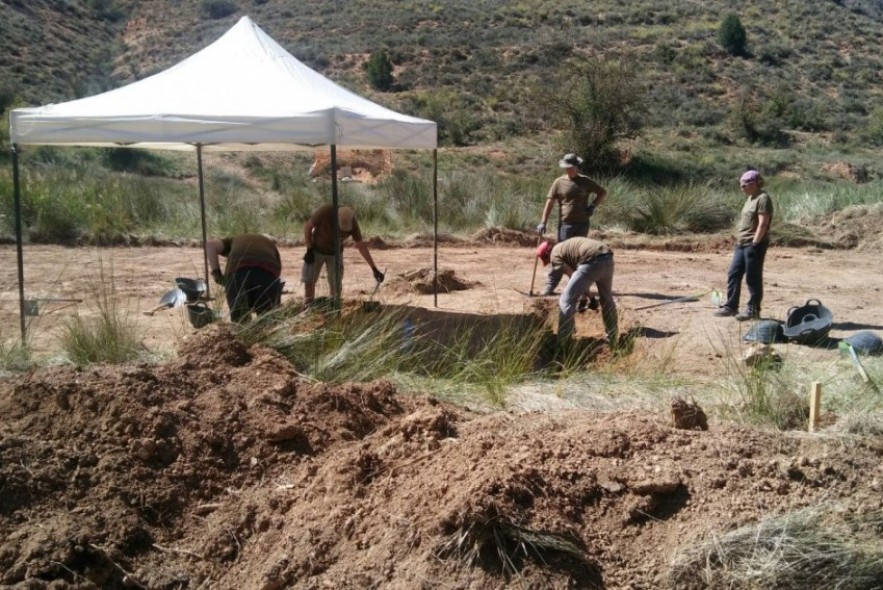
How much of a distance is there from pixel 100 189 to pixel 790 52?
140 ft

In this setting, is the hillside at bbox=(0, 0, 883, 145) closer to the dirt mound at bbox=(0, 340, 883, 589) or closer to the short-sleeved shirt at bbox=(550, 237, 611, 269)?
the short-sleeved shirt at bbox=(550, 237, 611, 269)

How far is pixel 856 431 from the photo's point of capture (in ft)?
15.6

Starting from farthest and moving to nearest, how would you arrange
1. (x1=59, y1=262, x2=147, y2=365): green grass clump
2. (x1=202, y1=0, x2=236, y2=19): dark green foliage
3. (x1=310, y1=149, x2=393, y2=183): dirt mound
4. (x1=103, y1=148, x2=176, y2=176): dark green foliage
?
1. (x1=202, y1=0, x2=236, y2=19): dark green foliage
2. (x1=310, y1=149, x2=393, y2=183): dirt mound
3. (x1=103, y1=148, x2=176, y2=176): dark green foliage
4. (x1=59, y1=262, x2=147, y2=365): green grass clump

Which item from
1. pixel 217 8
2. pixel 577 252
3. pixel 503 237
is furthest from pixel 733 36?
pixel 577 252

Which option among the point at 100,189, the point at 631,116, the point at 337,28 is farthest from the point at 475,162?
the point at 337,28

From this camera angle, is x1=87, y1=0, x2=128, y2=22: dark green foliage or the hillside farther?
x1=87, y1=0, x2=128, y2=22: dark green foliage

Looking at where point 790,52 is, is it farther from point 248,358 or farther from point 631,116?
point 248,358

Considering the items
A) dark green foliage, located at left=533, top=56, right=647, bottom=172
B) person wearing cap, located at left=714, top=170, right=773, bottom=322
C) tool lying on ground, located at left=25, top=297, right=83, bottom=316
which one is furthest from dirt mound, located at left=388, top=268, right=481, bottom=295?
dark green foliage, located at left=533, top=56, right=647, bottom=172

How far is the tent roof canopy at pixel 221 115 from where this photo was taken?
7164 mm

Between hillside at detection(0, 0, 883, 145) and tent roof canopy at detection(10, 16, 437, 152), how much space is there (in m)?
28.0

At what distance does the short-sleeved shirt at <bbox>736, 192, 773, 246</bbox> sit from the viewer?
354 inches

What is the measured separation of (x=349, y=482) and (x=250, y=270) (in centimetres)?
391

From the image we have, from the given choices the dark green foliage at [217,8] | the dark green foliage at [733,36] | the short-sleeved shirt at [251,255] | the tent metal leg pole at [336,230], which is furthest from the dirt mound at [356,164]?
the dark green foliage at [217,8]

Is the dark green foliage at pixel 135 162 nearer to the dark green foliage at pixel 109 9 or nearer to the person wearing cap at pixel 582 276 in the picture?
the person wearing cap at pixel 582 276
